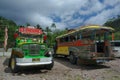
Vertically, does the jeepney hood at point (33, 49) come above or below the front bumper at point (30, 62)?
above

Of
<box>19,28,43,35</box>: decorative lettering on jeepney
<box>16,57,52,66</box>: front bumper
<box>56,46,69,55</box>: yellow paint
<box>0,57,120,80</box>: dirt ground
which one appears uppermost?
<box>19,28,43,35</box>: decorative lettering on jeepney

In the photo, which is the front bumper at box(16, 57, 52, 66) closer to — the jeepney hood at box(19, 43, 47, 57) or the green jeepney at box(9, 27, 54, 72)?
the green jeepney at box(9, 27, 54, 72)

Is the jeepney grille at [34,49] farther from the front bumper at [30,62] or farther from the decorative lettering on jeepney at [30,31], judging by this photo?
the decorative lettering on jeepney at [30,31]

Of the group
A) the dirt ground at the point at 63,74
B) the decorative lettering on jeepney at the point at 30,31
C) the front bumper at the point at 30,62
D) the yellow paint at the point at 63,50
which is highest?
the decorative lettering on jeepney at the point at 30,31

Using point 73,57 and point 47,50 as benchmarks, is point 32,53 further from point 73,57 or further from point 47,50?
point 73,57

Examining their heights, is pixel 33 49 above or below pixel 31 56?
above

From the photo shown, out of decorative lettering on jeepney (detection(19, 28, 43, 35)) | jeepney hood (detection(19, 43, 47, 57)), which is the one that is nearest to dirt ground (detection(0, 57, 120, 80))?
jeepney hood (detection(19, 43, 47, 57))

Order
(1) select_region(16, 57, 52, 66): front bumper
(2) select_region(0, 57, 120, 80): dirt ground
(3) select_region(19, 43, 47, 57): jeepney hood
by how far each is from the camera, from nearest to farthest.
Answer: (2) select_region(0, 57, 120, 80): dirt ground, (1) select_region(16, 57, 52, 66): front bumper, (3) select_region(19, 43, 47, 57): jeepney hood

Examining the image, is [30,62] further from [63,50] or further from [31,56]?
[63,50]

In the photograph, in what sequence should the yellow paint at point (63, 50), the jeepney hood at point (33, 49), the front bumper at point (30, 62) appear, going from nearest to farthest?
the front bumper at point (30, 62), the jeepney hood at point (33, 49), the yellow paint at point (63, 50)

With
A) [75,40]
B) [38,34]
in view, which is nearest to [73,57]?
[75,40]

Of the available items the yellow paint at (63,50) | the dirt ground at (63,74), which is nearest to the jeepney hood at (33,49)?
the dirt ground at (63,74)

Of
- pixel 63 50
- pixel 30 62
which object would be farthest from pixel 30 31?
pixel 63 50

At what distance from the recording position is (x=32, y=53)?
9547mm
